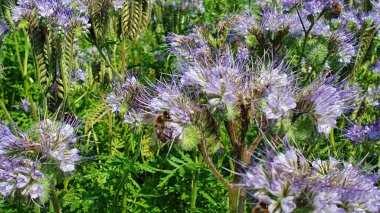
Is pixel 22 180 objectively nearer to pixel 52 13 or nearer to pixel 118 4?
pixel 52 13

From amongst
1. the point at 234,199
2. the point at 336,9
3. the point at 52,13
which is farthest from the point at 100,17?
the point at 234,199

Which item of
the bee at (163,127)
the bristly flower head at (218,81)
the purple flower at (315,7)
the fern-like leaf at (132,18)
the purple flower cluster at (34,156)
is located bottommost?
the purple flower cluster at (34,156)

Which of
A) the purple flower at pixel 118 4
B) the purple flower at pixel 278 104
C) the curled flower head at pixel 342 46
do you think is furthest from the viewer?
the curled flower head at pixel 342 46

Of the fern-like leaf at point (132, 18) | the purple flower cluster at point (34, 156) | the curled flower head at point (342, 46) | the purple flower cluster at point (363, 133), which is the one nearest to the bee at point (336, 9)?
the curled flower head at point (342, 46)

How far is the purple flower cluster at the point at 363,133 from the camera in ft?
11.8

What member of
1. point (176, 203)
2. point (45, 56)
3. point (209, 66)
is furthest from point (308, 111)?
point (176, 203)

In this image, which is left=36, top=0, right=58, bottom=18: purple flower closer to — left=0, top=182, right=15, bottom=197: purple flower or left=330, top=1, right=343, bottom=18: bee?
left=0, top=182, right=15, bottom=197: purple flower

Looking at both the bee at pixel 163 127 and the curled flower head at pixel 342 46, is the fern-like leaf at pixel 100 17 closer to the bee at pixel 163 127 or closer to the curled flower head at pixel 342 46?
the bee at pixel 163 127

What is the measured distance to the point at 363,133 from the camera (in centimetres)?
360

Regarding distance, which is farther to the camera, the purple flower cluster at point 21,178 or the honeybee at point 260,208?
the purple flower cluster at point 21,178

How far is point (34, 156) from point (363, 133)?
2.08 meters

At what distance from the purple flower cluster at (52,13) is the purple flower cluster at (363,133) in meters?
1.76

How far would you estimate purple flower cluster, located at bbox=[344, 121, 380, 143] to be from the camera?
3588 mm

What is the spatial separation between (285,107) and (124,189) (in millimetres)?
1477
